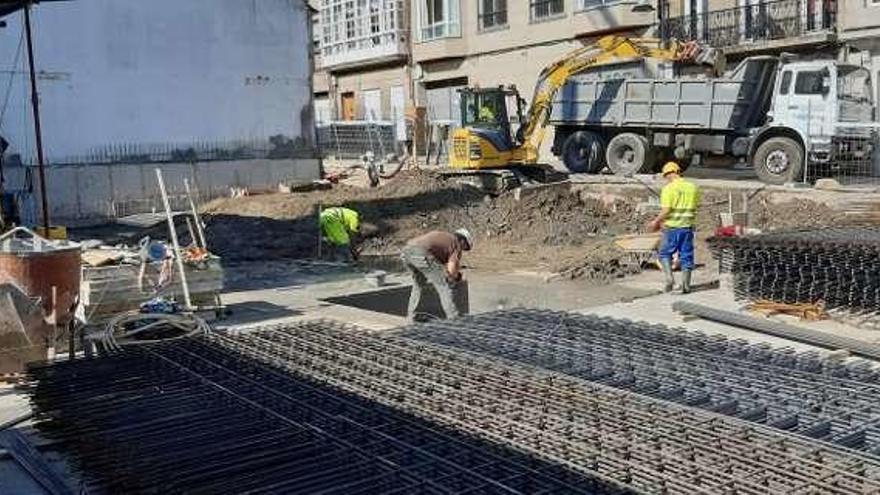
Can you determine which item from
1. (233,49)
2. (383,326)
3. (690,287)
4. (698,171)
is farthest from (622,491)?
(233,49)

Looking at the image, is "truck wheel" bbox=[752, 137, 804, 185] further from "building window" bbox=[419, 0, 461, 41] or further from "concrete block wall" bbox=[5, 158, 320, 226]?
"building window" bbox=[419, 0, 461, 41]

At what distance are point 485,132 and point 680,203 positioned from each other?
1201cm

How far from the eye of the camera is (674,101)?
875 inches

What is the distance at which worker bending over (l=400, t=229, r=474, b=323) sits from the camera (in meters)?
10.5

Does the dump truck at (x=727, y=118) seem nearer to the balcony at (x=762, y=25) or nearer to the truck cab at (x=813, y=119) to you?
the truck cab at (x=813, y=119)

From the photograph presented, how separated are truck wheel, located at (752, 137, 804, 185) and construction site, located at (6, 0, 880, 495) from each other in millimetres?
60

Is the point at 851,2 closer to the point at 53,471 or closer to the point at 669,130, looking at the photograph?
the point at 669,130

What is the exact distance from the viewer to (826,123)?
64.6ft

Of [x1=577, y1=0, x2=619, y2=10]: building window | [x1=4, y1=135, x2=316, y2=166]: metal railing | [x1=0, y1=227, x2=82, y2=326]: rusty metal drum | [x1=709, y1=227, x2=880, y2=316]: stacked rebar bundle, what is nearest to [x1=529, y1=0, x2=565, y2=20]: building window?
[x1=577, y1=0, x2=619, y2=10]: building window

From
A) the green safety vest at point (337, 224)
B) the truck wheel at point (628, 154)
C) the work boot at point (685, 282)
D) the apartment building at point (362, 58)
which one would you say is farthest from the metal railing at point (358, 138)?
the work boot at point (685, 282)

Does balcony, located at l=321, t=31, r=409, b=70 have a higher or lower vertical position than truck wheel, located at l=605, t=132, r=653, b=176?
higher

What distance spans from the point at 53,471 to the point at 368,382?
2129mm

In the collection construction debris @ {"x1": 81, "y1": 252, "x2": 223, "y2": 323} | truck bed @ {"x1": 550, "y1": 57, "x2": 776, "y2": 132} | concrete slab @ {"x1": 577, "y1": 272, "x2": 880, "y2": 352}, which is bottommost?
concrete slab @ {"x1": 577, "y1": 272, "x2": 880, "y2": 352}

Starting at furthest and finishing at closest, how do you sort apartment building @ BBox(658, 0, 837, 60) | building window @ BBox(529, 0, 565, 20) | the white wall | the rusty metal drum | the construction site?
building window @ BBox(529, 0, 565, 20), apartment building @ BBox(658, 0, 837, 60), the white wall, the rusty metal drum, the construction site
